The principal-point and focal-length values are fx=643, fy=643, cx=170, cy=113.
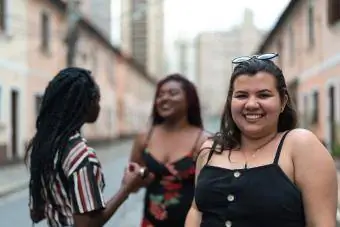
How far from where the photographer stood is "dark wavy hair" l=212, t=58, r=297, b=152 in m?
2.23

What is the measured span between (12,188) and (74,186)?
1248 cm

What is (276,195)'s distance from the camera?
207 centimetres

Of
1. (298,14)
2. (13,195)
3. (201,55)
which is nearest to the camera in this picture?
(13,195)

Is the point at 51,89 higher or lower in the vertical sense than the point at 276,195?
higher

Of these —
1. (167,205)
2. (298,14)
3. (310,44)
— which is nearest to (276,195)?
(167,205)

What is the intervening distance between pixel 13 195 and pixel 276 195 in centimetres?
1229

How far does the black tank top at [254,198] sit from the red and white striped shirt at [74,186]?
52 cm

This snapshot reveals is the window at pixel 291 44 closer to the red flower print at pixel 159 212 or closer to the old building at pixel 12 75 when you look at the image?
the old building at pixel 12 75

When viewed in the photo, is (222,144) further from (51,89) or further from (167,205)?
(167,205)

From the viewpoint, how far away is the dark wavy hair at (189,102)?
398cm

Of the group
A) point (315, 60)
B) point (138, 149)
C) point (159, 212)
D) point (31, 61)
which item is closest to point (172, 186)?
point (159, 212)

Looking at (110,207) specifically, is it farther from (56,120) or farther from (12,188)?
(12,188)

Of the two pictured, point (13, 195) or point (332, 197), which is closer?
point (332, 197)

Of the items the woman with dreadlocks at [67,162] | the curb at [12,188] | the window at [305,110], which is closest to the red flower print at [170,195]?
the woman with dreadlocks at [67,162]
